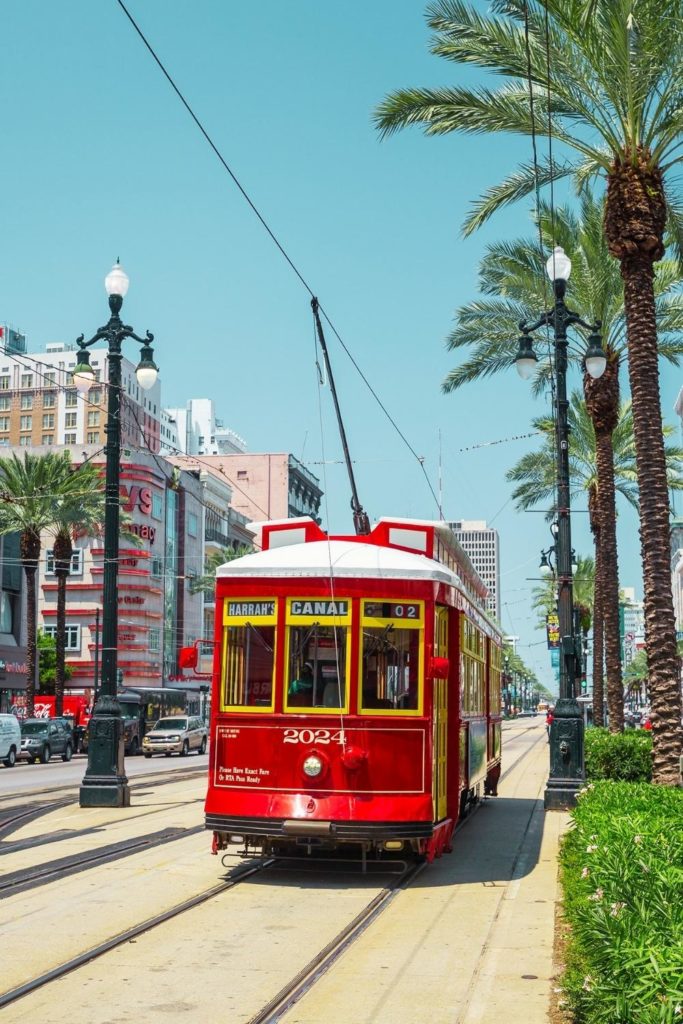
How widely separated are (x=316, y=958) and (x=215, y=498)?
303 ft

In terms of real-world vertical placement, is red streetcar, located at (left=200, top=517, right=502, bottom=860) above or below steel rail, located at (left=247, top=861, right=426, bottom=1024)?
above

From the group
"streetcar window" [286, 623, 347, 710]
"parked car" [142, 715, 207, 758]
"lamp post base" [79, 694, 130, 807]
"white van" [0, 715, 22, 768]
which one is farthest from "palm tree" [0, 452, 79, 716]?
"streetcar window" [286, 623, 347, 710]

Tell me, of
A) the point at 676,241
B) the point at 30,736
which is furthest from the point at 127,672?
the point at 676,241

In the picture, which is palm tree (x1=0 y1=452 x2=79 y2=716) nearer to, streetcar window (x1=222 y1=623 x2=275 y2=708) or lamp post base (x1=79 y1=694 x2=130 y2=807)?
lamp post base (x1=79 y1=694 x2=130 y2=807)

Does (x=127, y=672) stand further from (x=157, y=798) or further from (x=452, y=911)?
(x=452, y=911)

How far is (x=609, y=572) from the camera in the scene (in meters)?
30.2

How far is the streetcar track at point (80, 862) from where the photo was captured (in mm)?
11970

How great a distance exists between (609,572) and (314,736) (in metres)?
19.4

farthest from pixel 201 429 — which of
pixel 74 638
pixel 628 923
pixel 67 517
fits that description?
pixel 628 923

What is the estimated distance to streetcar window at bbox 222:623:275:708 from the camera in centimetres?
1227

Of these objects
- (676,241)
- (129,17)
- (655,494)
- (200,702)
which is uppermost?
(676,241)

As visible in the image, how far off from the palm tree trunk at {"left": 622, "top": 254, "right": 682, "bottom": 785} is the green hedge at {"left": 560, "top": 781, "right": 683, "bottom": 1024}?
25.4ft

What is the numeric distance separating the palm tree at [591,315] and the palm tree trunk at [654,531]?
29.2 ft

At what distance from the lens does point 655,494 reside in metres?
17.2
